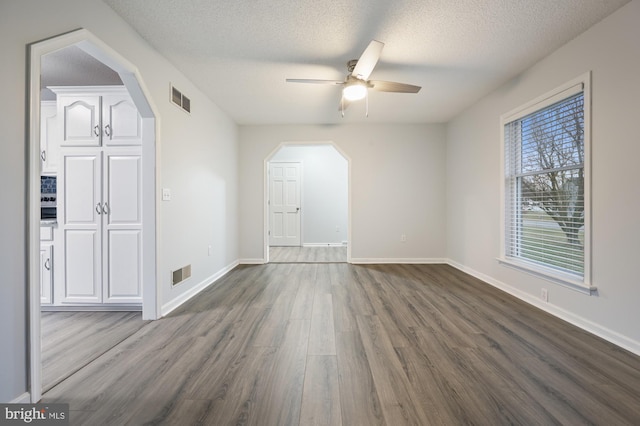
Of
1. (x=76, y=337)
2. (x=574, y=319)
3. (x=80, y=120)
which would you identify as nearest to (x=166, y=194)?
(x=80, y=120)

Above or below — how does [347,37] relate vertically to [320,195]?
above

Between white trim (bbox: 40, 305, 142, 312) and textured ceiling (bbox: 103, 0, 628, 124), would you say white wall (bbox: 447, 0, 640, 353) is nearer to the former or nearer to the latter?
textured ceiling (bbox: 103, 0, 628, 124)

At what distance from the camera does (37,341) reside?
4.59 ft

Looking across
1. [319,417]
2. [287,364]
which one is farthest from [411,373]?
[287,364]

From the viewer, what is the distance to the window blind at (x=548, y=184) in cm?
237

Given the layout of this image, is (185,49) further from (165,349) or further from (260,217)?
(260,217)

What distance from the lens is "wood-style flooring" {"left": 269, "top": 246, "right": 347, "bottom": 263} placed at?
5143 mm

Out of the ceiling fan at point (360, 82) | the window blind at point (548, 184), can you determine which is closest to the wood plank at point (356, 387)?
the window blind at point (548, 184)

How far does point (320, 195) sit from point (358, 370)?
18.2ft

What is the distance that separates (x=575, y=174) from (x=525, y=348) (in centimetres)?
163

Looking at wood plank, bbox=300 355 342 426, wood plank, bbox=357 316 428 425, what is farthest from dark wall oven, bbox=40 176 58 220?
wood plank, bbox=357 316 428 425

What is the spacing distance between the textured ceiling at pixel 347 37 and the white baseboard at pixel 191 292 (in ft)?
7.93

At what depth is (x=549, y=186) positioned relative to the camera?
269 cm

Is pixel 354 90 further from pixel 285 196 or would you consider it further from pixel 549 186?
pixel 285 196
